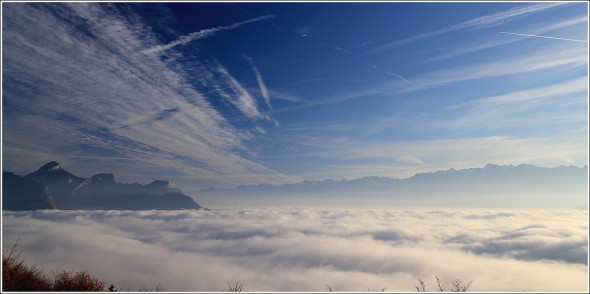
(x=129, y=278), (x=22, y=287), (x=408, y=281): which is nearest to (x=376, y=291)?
(x=22, y=287)

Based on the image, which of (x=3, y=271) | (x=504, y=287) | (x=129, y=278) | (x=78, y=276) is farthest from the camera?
(x=129, y=278)

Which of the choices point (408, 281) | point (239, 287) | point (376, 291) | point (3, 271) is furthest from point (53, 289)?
point (408, 281)

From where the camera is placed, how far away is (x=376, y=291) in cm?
1554

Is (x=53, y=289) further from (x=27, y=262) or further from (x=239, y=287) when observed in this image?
(x=239, y=287)

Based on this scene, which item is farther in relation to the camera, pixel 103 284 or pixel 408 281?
pixel 408 281

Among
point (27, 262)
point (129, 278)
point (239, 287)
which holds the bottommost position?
point (129, 278)

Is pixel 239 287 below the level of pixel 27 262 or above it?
below

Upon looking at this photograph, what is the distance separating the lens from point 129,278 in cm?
19738

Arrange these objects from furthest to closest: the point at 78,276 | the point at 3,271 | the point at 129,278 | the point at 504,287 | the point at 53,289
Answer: the point at 129,278 → the point at 504,287 → the point at 78,276 → the point at 53,289 → the point at 3,271

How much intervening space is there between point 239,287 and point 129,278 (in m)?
220

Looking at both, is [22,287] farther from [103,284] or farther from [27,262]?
[103,284]

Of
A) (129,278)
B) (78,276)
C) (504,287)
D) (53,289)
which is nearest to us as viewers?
(53,289)

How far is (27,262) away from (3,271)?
1.67 metres

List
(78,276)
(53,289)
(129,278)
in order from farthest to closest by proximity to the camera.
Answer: (129,278) < (78,276) < (53,289)
